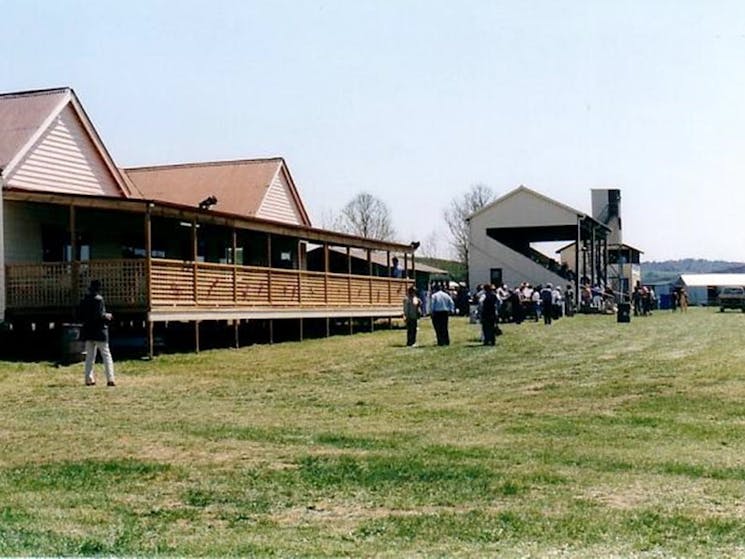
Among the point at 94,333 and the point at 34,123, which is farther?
the point at 34,123

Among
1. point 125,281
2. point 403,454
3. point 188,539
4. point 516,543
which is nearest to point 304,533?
point 188,539

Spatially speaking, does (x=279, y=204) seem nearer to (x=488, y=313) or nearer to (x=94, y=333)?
(x=488, y=313)

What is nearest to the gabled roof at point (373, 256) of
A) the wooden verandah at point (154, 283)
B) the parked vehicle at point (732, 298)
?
the wooden verandah at point (154, 283)

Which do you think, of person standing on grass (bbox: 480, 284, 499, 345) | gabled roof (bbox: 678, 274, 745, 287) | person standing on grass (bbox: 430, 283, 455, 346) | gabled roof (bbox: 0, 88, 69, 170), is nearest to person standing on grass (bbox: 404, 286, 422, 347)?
person standing on grass (bbox: 430, 283, 455, 346)

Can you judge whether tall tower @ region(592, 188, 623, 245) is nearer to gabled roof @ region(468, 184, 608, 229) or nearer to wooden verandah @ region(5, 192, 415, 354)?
gabled roof @ region(468, 184, 608, 229)

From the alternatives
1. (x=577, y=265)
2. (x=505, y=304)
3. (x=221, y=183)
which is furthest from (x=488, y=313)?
(x=577, y=265)

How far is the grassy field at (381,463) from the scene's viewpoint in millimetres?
6824

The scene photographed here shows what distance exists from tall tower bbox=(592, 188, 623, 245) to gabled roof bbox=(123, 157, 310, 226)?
141 ft

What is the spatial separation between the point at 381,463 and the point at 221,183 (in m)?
30.6

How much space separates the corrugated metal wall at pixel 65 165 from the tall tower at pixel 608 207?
5528cm

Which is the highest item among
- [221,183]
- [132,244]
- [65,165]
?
[221,183]

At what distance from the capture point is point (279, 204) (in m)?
39.6

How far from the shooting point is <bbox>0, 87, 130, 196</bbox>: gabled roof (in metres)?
25.8

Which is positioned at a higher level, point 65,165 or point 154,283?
point 65,165
